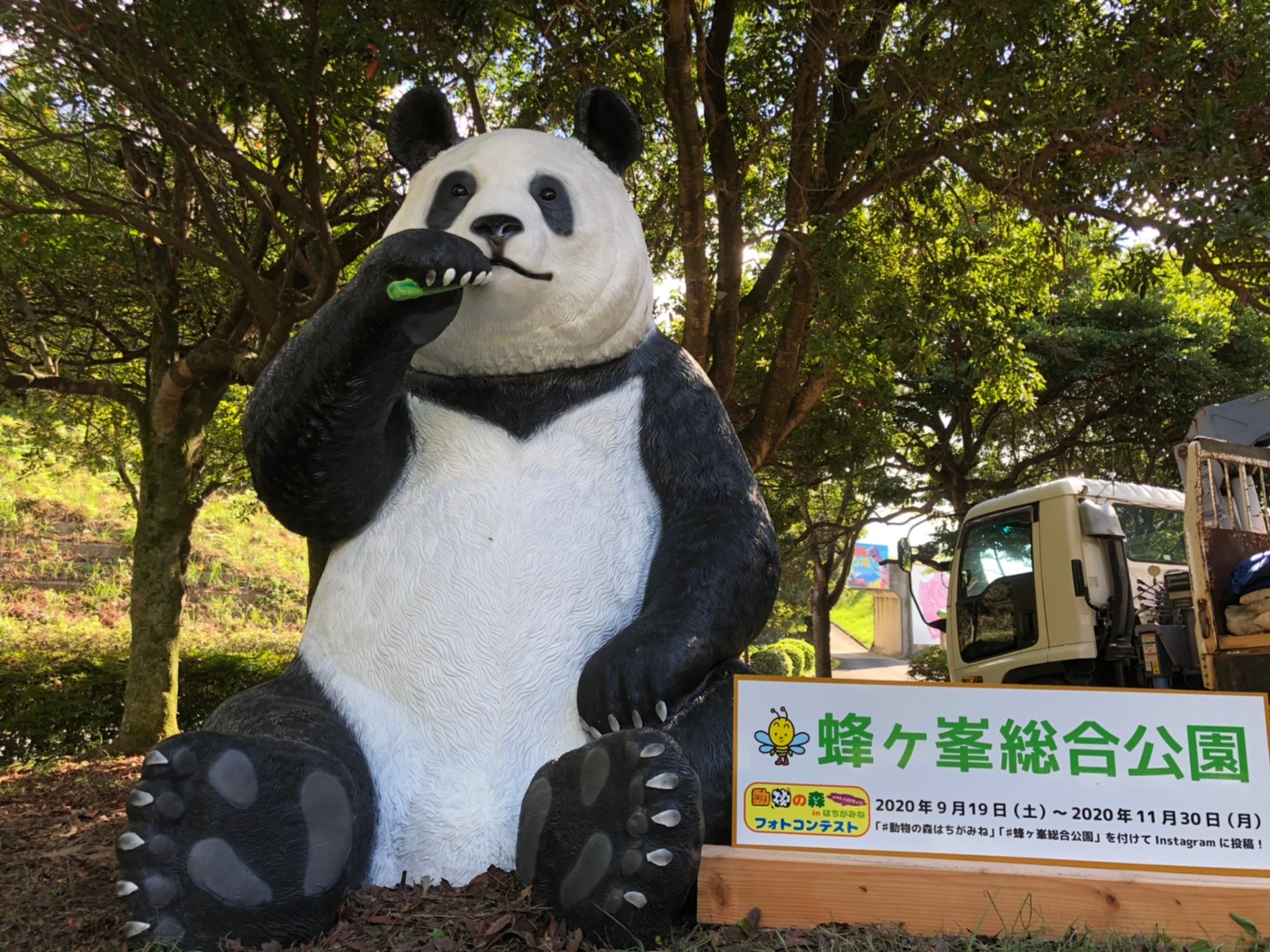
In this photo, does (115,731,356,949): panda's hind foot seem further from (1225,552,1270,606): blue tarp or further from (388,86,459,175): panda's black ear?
(1225,552,1270,606): blue tarp

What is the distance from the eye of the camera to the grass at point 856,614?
5194 cm

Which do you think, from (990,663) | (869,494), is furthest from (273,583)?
(990,663)

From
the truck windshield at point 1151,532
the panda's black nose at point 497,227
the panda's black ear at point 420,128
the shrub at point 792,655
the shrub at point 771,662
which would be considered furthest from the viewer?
the shrub at point 792,655

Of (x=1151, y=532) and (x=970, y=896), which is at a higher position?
(x=1151, y=532)

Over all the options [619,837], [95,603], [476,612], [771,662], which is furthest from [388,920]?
[771,662]

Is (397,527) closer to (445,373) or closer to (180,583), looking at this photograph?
(445,373)

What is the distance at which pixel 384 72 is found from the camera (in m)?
3.87

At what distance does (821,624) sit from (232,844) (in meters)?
14.1

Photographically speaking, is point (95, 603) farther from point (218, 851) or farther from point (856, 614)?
point (856, 614)

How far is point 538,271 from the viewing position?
8.02ft

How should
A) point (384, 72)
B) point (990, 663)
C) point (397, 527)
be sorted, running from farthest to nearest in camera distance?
point (990, 663) → point (384, 72) → point (397, 527)

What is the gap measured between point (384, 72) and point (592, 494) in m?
2.24

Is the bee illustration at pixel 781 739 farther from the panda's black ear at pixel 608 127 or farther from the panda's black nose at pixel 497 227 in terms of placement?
the panda's black ear at pixel 608 127

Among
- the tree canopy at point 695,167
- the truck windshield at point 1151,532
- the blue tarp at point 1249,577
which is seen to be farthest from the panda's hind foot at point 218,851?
the truck windshield at point 1151,532
